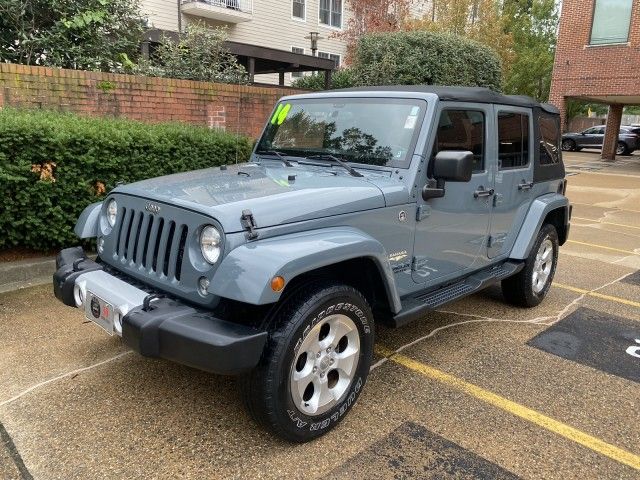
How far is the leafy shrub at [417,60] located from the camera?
33.3 feet

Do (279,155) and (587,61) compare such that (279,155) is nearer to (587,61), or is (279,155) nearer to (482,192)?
(482,192)

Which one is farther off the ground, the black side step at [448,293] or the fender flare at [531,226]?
the fender flare at [531,226]

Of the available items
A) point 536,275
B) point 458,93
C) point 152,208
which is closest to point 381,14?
point 536,275

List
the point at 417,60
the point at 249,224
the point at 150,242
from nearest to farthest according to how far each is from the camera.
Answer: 1. the point at 249,224
2. the point at 150,242
3. the point at 417,60

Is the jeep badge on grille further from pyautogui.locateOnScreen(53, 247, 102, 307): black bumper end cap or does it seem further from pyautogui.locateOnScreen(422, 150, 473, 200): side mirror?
pyautogui.locateOnScreen(422, 150, 473, 200): side mirror

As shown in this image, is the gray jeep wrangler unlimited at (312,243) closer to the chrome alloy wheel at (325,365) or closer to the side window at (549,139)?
the chrome alloy wheel at (325,365)

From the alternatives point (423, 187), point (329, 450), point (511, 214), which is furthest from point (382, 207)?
point (511, 214)

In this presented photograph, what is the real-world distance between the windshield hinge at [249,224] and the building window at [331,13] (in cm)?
2213

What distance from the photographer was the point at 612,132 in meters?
23.1

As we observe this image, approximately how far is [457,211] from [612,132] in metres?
23.0

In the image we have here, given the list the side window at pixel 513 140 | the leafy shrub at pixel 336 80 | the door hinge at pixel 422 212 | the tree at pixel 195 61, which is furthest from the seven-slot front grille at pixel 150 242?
the leafy shrub at pixel 336 80

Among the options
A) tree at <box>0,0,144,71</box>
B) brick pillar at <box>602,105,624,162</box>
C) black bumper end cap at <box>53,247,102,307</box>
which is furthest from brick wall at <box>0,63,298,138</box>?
brick pillar at <box>602,105,624,162</box>

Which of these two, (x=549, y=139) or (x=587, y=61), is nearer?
(x=549, y=139)

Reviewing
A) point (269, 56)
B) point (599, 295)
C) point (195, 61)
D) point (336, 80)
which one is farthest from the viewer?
point (336, 80)
